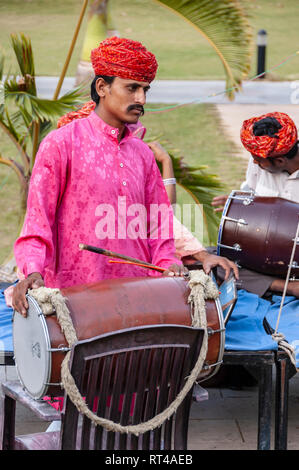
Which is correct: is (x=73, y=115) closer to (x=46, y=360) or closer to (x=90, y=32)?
(x=46, y=360)

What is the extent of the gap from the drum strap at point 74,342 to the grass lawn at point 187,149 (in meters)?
4.99

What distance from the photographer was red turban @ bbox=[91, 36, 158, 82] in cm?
332

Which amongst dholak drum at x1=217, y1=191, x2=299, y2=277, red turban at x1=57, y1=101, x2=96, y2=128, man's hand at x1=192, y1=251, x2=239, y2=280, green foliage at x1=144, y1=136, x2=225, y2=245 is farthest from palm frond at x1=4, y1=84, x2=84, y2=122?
man's hand at x1=192, y1=251, x2=239, y2=280

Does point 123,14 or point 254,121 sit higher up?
point 123,14

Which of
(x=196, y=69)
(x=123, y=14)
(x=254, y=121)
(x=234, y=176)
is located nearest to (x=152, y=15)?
(x=123, y=14)

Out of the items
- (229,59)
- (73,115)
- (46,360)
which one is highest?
(229,59)

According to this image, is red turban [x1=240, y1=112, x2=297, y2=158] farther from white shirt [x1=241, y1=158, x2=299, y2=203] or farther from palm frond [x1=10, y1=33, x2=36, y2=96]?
palm frond [x1=10, y1=33, x2=36, y2=96]

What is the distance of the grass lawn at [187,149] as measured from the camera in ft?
31.1

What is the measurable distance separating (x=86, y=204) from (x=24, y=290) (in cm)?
46

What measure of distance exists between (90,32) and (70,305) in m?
7.24

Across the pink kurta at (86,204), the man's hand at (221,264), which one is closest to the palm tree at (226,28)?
the man's hand at (221,264)

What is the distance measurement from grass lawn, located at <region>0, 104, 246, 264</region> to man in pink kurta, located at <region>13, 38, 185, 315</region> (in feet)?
15.3

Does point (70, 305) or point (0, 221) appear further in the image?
point (0, 221)

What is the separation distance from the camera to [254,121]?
4910 millimetres
